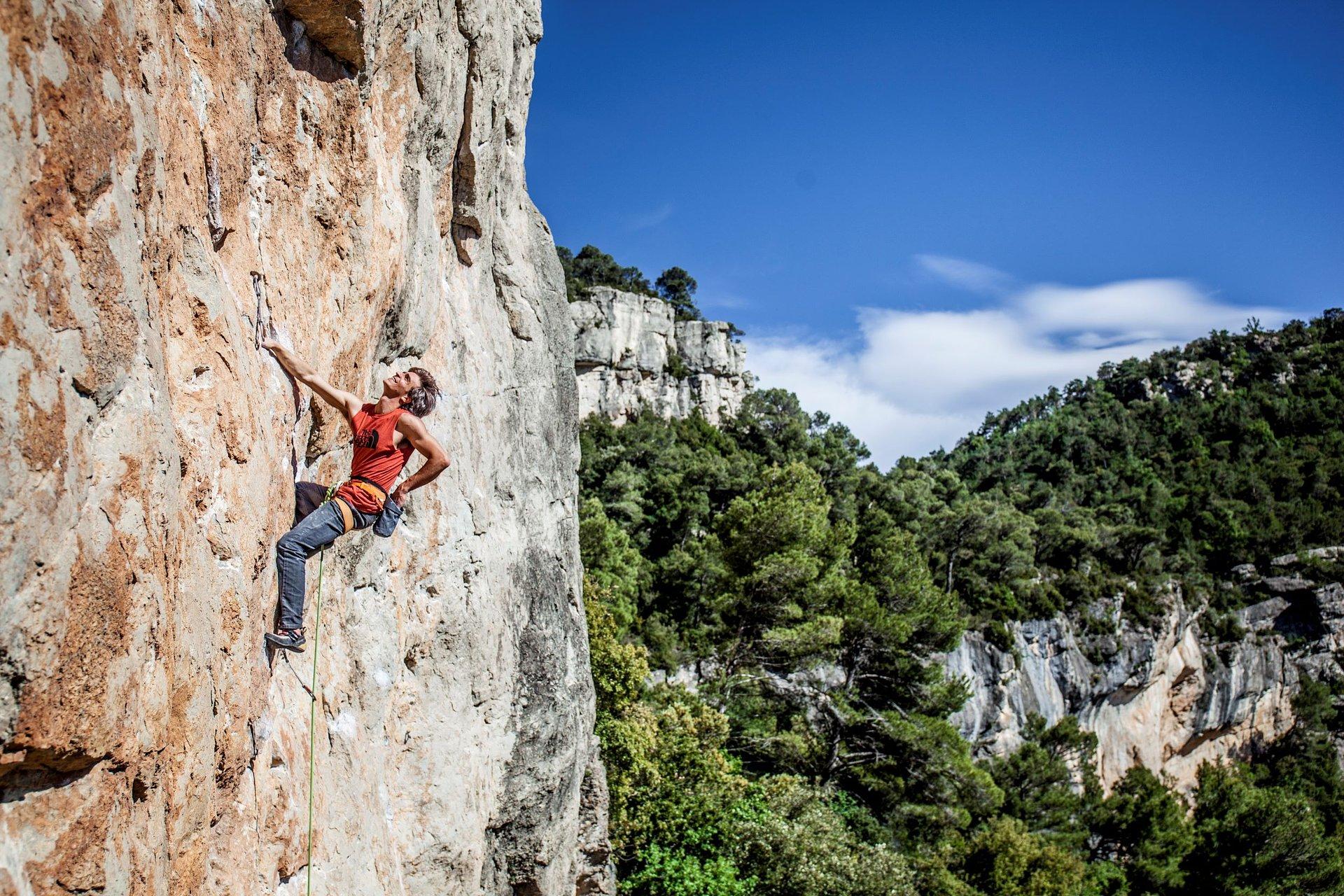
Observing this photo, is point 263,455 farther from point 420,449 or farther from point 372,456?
point 420,449

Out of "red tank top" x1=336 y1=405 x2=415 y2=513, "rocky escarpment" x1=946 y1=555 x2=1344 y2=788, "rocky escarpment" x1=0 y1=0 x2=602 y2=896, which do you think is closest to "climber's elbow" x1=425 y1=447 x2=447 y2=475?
"red tank top" x1=336 y1=405 x2=415 y2=513

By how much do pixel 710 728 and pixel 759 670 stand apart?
461cm

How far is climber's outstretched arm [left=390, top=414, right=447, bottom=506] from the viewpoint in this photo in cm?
592

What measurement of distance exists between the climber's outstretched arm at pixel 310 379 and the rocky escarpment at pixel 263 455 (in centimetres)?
10

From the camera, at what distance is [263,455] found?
5332mm

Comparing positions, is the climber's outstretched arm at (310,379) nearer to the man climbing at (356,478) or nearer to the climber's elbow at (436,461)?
the man climbing at (356,478)

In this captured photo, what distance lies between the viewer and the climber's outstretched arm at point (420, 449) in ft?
19.4

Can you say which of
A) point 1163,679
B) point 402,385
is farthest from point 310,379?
point 1163,679

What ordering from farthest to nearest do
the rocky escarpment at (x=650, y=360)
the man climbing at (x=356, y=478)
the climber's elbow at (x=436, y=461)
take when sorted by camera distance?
the rocky escarpment at (x=650, y=360) → the climber's elbow at (x=436, y=461) → the man climbing at (x=356, y=478)

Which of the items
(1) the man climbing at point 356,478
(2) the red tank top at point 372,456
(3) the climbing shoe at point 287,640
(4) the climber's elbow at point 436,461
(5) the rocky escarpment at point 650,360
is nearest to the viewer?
(3) the climbing shoe at point 287,640

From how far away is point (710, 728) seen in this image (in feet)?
63.7

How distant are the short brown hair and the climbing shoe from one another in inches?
62.2

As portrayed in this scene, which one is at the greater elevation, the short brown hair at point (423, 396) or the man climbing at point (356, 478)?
the short brown hair at point (423, 396)

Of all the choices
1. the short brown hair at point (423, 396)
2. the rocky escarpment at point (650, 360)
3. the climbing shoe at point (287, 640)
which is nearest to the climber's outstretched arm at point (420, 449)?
the short brown hair at point (423, 396)
